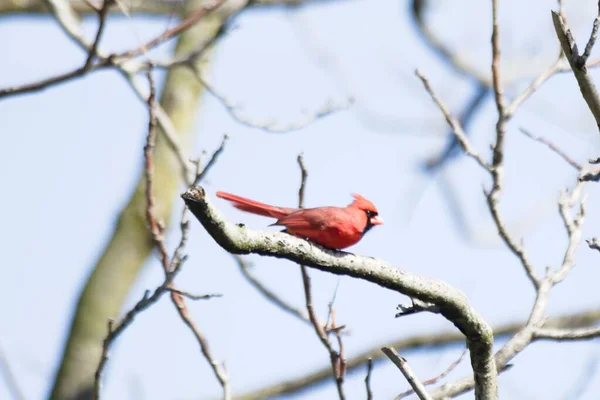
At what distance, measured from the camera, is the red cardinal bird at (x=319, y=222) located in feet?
10.2

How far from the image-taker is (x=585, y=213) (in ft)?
11.2

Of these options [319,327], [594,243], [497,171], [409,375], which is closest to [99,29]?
[319,327]

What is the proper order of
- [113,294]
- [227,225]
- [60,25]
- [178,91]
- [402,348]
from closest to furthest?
1. [227,225]
2. [60,25]
3. [402,348]
4. [113,294]
5. [178,91]

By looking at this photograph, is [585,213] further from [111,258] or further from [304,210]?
[111,258]

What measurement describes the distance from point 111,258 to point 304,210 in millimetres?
3945

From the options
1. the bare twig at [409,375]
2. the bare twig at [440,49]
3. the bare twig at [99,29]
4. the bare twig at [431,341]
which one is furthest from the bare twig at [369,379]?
the bare twig at [440,49]

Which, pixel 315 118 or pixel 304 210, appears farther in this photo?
pixel 315 118

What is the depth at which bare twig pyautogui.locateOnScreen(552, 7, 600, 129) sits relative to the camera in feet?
7.99

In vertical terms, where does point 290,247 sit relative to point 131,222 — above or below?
below

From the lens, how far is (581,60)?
2436 mm

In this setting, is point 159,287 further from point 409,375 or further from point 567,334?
point 567,334

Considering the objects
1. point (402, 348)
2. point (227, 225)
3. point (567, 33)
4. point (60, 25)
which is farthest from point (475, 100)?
point (227, 225)

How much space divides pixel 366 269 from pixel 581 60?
29.2 inches

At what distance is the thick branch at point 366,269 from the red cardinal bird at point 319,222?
1.84 ft
